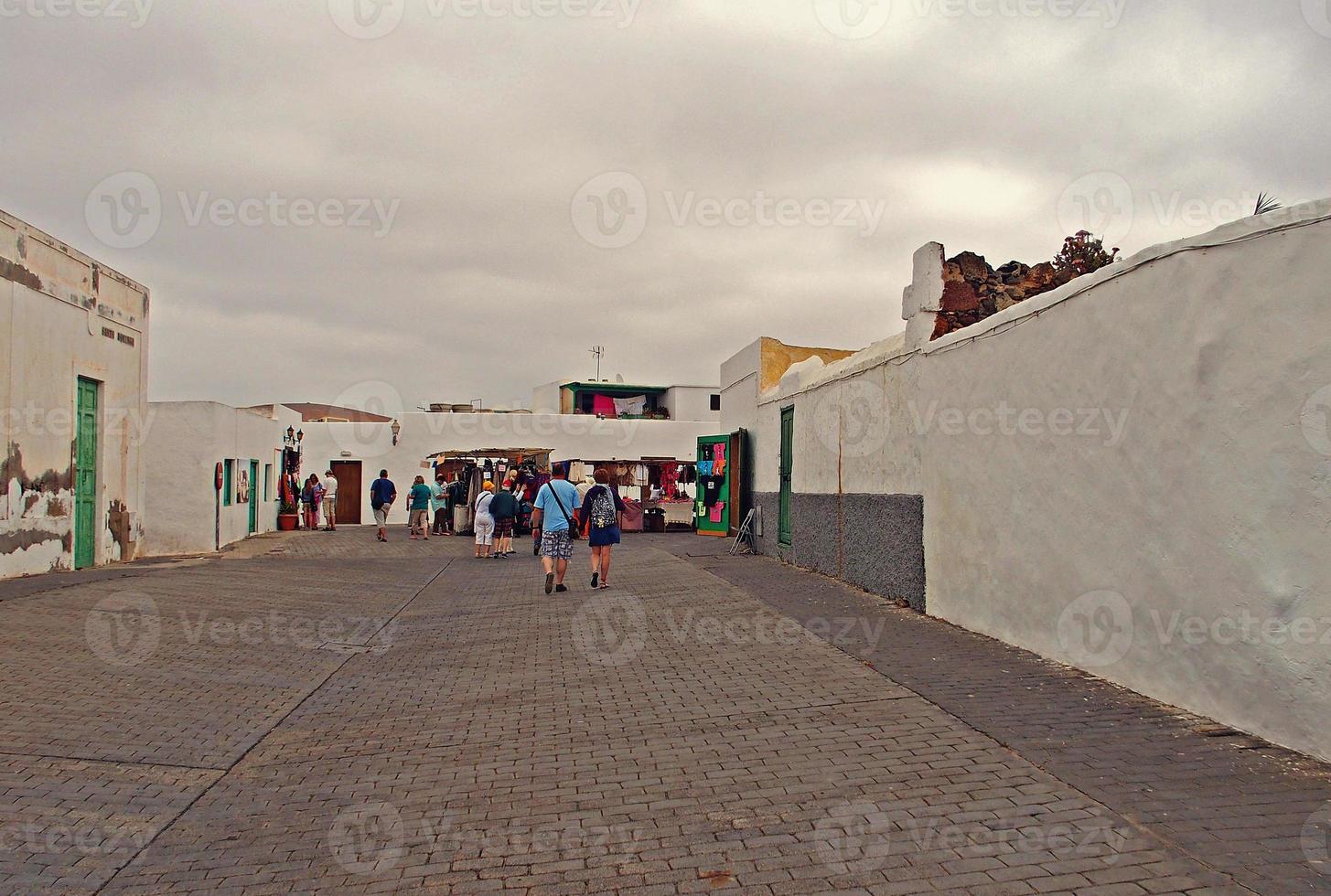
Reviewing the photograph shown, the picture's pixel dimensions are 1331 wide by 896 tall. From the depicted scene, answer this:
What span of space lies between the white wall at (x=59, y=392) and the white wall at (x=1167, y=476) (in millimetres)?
12104

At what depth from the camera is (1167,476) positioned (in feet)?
20.9

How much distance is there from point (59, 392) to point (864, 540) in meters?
11.9

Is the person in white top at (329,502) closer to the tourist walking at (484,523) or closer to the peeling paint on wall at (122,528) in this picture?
the tourist walking at (484,523)

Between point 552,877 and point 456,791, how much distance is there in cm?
135

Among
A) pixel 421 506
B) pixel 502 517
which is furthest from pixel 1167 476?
pixel 421 506

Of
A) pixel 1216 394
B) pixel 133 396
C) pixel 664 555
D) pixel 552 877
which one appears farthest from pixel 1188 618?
pixel 133 396

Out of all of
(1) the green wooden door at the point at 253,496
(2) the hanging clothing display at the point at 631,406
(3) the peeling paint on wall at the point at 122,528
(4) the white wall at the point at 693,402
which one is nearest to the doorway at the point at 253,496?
(1) the green wooden door at the point at 253,496

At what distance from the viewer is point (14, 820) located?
491 cm

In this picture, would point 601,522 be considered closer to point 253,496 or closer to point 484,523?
point 484,523

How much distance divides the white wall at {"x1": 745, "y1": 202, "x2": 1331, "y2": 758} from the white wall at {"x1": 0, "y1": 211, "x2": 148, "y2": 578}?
1210 centimetres

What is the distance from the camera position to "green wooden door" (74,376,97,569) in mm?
15984

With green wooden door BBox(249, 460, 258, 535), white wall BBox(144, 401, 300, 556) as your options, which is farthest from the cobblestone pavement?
green wooden door BBox(249, 460, 258, 535)

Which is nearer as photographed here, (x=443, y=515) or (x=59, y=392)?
(x=59, y=392)

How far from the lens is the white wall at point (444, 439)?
3966cm
